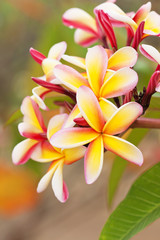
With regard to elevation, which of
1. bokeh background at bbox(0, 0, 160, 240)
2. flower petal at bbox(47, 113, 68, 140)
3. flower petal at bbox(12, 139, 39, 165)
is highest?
flower petal at bbox(47, 113, 68, 140)

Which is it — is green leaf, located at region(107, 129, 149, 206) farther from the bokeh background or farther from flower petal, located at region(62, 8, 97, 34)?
the bokeh background

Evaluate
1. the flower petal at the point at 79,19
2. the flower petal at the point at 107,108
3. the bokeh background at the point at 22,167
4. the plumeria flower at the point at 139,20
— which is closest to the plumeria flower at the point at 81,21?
the flower petal at the point at 79,19

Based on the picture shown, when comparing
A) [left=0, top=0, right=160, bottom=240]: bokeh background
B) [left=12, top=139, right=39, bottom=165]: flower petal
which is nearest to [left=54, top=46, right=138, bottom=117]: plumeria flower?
[left=12, top=139, right=39, bottom=165]: flower petal

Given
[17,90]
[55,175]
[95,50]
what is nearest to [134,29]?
[95,50]

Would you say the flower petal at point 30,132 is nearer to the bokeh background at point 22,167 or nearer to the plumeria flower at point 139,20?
Result: the plumeria flower at point 139,20

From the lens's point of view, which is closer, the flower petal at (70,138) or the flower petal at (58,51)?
the flower petal at (70,138)

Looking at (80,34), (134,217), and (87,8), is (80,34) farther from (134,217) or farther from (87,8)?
(87,8)

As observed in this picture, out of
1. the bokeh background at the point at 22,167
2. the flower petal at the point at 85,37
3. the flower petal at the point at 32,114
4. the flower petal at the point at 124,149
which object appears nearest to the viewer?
the flower petal at the point at 124,149
